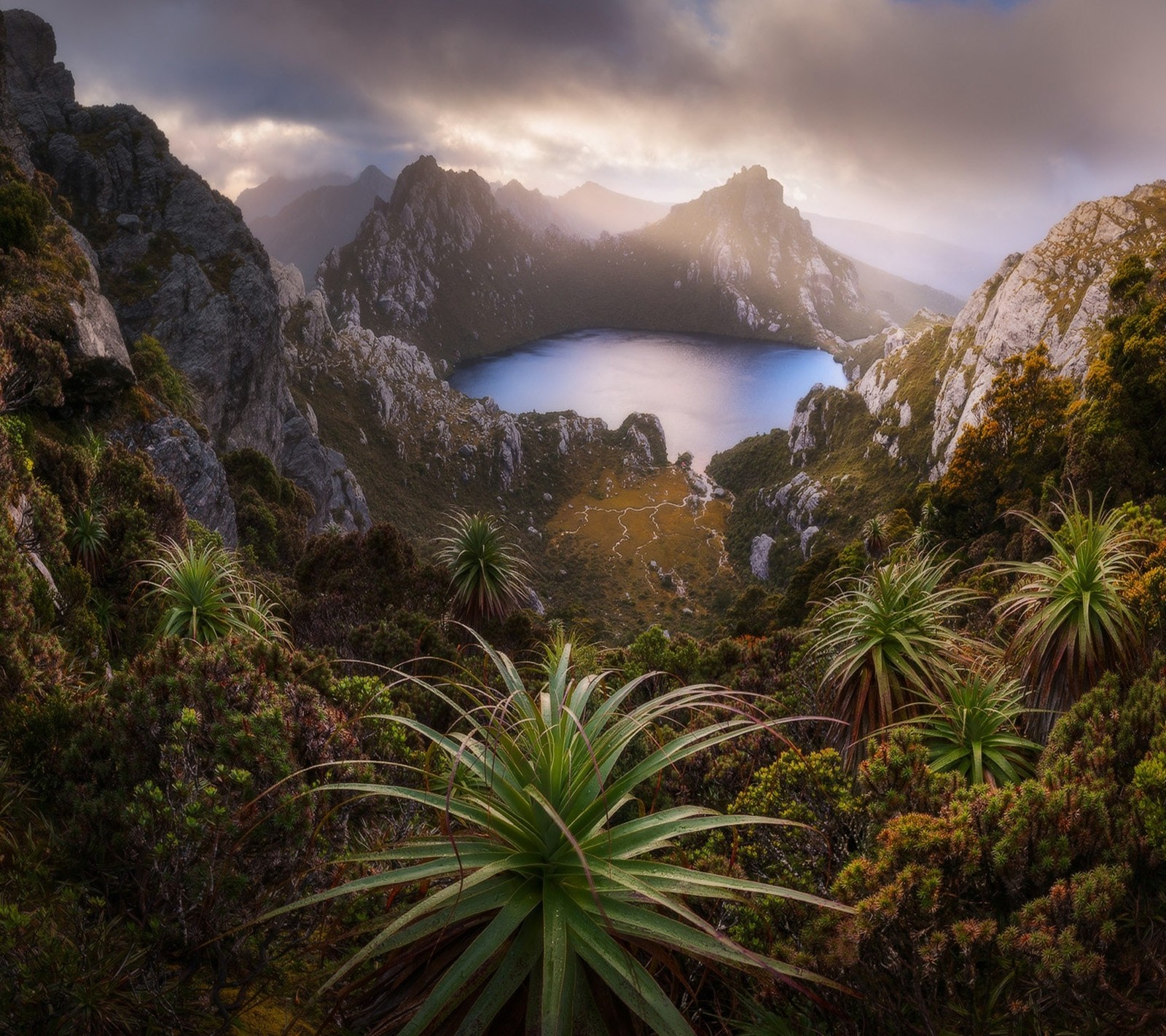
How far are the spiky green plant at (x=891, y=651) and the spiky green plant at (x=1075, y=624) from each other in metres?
0.64

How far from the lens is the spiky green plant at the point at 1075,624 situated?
18.2 ft

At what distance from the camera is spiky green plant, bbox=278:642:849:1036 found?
2.04 metres

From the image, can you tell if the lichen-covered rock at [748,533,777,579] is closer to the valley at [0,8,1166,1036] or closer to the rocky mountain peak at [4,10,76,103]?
the valley at [0,8,1166,1036]

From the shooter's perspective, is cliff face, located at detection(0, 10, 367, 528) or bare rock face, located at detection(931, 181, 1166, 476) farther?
bare rock face, located at detection(931, 181, 1166, 476)

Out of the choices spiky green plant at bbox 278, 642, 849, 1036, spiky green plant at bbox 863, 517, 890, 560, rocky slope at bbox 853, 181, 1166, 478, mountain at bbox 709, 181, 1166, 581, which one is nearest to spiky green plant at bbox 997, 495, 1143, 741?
spiky green plant at bbox 278, 642, 849, 1036

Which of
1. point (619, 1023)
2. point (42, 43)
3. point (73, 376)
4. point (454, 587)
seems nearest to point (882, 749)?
point (619, 1023)

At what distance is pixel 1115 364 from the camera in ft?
56.7

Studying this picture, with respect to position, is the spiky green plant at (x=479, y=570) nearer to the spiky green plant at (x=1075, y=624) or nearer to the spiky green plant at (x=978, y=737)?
the spiky green plant at (x=1075, y=624)

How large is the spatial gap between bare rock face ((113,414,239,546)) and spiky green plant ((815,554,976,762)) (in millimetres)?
22592

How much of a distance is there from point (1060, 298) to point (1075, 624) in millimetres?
65250

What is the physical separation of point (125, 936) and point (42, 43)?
93310mm

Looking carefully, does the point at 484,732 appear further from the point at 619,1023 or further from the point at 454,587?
the point at 454,587

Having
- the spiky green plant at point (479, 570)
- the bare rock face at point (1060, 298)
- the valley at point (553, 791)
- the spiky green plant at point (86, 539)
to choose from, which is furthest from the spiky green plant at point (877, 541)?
the spiky green plant at point (86, 539)

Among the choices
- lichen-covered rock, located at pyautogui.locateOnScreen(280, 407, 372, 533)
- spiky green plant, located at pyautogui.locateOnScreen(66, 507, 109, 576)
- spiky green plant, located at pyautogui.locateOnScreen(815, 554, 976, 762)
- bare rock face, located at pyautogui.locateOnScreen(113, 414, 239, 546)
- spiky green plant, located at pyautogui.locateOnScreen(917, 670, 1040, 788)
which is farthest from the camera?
lichen-covered rock, located at pyautogui.locateOnScreen(280, 407, 372, 533)
